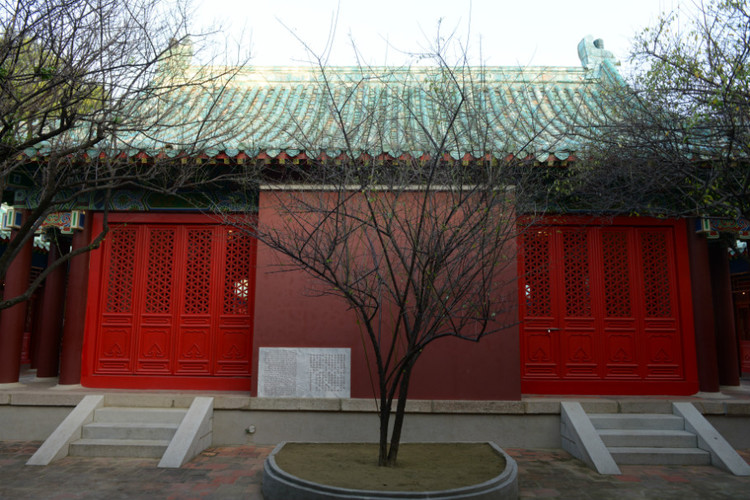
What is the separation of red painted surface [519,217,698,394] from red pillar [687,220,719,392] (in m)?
0.08

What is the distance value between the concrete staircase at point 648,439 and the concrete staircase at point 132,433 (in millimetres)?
4270


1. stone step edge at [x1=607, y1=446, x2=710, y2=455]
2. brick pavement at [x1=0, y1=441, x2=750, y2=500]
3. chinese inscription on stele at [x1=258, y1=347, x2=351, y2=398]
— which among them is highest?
chinese inscription on stele at [x1=258, y1=347, x2=351, y2=398]

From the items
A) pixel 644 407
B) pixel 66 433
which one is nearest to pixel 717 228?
pixel 644 407

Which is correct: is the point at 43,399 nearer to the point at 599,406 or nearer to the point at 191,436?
the point at 191,436

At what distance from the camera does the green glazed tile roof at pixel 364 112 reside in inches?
231

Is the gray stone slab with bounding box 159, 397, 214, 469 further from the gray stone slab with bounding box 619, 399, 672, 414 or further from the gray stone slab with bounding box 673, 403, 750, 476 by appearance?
the gray stone slab with bounding box 673, 403, 750, 476

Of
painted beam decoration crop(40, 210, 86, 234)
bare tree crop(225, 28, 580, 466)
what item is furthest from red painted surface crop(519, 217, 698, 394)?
painted beam decoration crop(40, 210, 86, 234)

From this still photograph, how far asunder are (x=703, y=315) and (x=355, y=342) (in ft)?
14.0

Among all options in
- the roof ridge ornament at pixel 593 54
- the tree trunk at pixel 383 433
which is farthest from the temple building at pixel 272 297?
the roof ridge ornament at pixel 593 54

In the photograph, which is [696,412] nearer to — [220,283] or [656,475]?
[656,475]

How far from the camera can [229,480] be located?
4961 millimetres

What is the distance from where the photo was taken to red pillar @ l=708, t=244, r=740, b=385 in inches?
317

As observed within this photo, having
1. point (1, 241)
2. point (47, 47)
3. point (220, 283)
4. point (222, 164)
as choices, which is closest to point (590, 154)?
point (222, 164)

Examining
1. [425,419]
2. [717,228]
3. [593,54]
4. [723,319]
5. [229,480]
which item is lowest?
[229,480]
